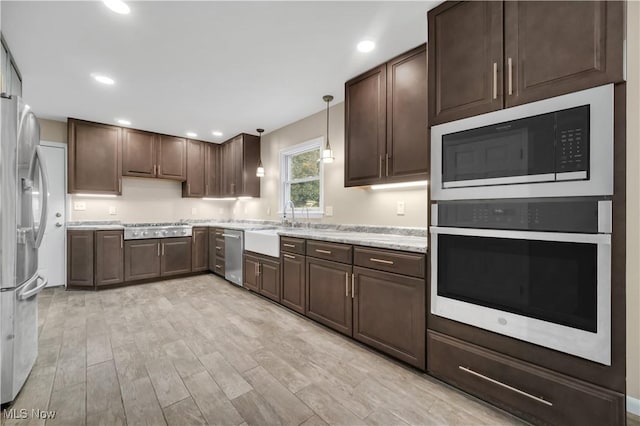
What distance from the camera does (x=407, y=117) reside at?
2.28m

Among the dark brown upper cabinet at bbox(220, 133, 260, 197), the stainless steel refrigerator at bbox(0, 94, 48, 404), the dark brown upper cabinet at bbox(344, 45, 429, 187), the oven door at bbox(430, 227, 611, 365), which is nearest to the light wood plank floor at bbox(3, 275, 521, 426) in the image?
the stainless steel refrigerator at bbox(0, 94, 48, 404)

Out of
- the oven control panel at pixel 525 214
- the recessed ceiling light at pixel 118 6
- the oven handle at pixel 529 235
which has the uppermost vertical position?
the recessed ceiling light at pixel 118 6

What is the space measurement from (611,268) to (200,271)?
16.7 feet

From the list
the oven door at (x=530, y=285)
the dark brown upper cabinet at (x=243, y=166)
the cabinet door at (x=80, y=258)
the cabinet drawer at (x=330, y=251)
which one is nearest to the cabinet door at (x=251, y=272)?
the cabinet drawer at (x=330, y=251)

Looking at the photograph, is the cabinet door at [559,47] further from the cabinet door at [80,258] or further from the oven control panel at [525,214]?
the cabinet door at [80,258]

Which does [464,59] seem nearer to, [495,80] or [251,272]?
[495,80]

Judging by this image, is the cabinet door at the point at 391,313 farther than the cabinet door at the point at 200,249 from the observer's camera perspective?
No

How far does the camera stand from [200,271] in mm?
4883

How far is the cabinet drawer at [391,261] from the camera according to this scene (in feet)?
6.22

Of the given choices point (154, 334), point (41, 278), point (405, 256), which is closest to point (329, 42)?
point (405, 256)

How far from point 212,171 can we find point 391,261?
173 inches

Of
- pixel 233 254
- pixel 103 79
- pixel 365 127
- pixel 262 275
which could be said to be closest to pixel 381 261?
pixel 365 127

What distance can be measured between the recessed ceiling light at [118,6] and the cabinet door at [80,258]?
329 centimetres

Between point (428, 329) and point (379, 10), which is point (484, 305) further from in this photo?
point (379, 10)
